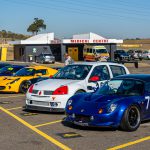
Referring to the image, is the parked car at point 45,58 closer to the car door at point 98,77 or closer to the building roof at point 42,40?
the building roof at point 42,40

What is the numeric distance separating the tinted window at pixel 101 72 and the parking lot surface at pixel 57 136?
210 cm

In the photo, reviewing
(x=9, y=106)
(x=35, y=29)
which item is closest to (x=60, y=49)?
(x=9, y=106)

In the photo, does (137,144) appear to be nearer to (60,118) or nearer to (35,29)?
(60,118)

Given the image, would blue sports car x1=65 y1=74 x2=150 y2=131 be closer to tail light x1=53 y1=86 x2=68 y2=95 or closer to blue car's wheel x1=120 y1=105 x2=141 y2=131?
blue car's wheel x1=120 y1=105 x2=141 y2=131

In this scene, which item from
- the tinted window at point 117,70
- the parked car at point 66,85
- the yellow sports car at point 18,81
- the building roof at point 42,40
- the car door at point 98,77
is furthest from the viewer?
the building roof at point 42,40

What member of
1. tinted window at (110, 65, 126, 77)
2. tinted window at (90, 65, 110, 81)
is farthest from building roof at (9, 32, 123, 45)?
tinted window at (90, 65, 110, 81)

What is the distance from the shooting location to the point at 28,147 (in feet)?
23.4

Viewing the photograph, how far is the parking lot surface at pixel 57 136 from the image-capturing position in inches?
284

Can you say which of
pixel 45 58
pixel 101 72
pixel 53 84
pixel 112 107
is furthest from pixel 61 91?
pixel 45 58

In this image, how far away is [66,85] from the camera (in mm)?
10969

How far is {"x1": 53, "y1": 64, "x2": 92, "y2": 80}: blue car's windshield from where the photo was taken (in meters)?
11.8

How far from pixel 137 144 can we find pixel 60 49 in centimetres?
4757

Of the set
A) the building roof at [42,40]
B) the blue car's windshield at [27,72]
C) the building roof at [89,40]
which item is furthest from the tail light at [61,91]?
the building roof at [42,40]

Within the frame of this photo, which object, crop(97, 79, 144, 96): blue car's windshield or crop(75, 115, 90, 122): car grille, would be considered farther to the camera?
crop(97, 79, 144, 96): blue car's windshield
